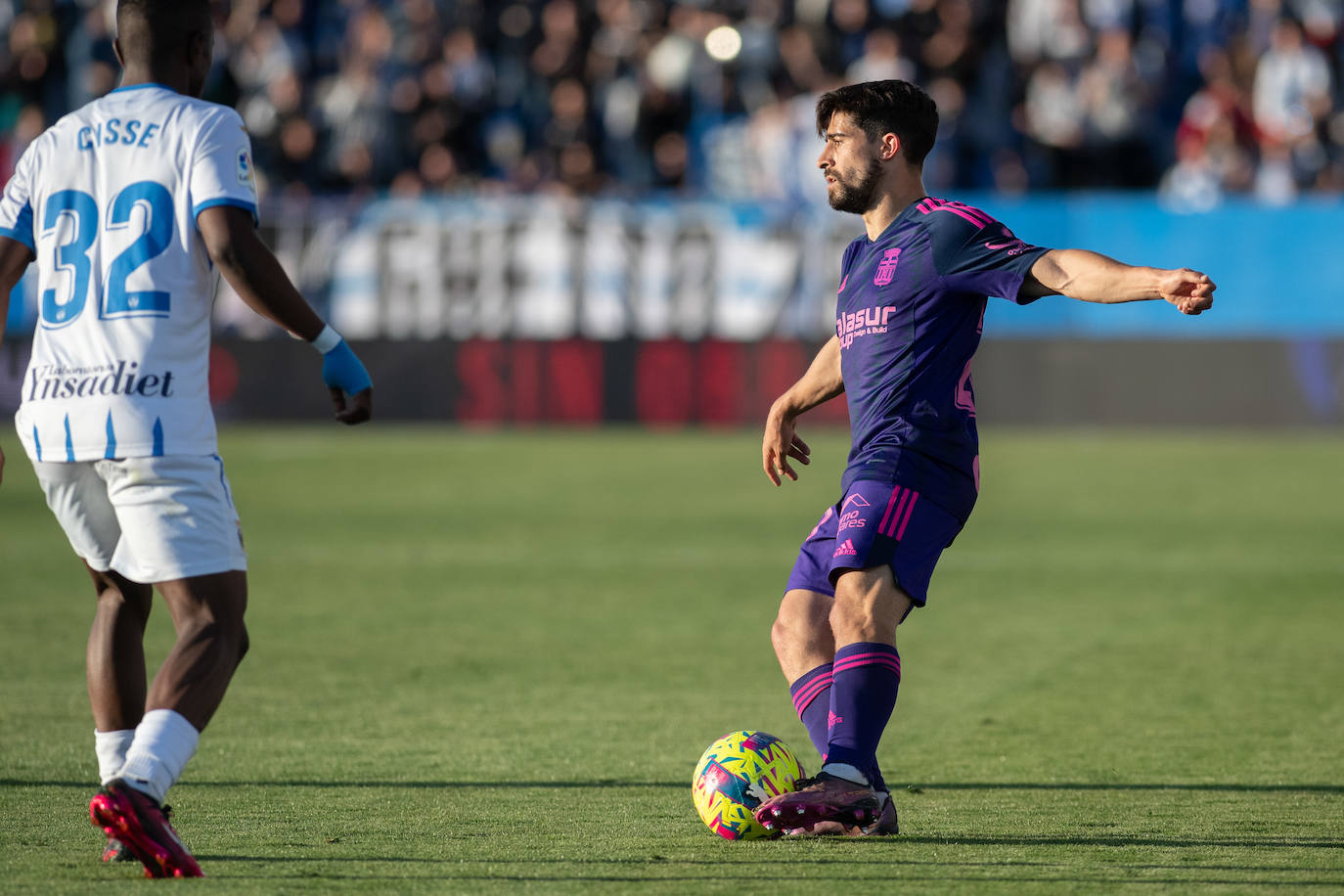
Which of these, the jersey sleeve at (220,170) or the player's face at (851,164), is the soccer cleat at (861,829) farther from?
the jersey sleeve at (220,170)

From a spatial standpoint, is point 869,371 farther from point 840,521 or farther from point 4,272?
point 4,272

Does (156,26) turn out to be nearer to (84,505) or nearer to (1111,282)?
(84,505)

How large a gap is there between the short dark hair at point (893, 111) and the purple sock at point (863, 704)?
56.8 inches

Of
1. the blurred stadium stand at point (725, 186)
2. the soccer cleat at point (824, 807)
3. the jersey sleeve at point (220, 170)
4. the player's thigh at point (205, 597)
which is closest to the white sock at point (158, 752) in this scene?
the player's thigh at point (205, 597)

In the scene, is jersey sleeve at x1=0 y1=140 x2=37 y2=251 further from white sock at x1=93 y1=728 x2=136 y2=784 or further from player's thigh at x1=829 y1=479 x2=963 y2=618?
player's thigh at x1=829 y1=479 x2=963 y2=618

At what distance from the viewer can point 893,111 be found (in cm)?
520

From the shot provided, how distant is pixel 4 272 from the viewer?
4.55 m

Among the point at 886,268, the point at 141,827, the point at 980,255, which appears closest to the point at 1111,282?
the point at 980,255

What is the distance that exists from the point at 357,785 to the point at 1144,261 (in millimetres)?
14860

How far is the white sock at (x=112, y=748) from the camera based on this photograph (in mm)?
4586

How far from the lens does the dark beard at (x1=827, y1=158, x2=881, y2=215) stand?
17.3 feet

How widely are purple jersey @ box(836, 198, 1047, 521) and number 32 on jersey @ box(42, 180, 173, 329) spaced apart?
1981mm

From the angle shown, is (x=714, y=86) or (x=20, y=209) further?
(x=714, y=86)

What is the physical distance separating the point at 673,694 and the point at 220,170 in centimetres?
374
